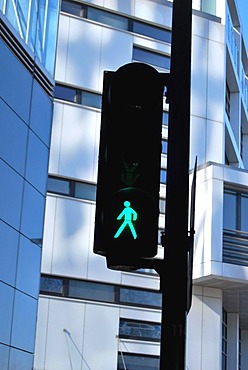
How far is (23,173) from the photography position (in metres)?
18.5

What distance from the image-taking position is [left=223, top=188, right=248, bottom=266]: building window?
27.6 m

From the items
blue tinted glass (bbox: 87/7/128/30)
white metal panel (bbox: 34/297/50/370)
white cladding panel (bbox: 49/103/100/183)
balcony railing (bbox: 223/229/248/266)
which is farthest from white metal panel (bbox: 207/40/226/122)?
white metal panel (bbox: 34/297/50/370)

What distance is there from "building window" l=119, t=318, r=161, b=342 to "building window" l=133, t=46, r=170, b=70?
33.4 feet

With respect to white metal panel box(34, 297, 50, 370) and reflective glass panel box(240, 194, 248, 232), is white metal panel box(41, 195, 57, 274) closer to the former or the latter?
white metal panel box(34, 297, 50, 370)

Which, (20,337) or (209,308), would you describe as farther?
(209,308)

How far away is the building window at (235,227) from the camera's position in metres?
27.6

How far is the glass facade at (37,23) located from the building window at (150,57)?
10.4 m

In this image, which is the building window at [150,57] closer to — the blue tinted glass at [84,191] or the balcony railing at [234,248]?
the blue tinted glass at [84,191]

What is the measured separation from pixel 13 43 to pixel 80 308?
12075 mm

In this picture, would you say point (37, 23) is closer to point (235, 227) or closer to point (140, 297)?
point (235, 227)

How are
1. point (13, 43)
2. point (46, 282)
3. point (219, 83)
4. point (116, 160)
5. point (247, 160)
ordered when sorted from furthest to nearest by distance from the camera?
point (247, 160) → point (219, 83) → point (46, 282) → point (13, 43) → point (116, 160)

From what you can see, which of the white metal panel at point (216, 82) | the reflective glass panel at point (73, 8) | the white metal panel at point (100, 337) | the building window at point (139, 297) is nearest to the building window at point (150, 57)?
the white metal panel at point (216, 82)

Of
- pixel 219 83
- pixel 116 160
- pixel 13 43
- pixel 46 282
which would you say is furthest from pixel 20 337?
pixel 219 83

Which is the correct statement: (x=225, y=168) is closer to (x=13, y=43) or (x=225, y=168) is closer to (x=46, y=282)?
(x=46, y=282)
